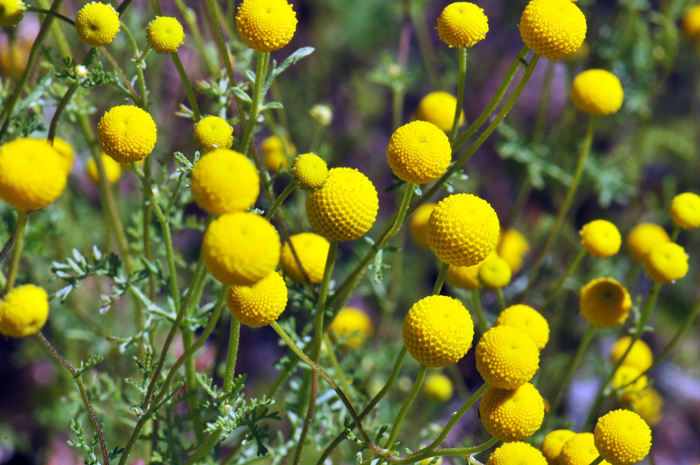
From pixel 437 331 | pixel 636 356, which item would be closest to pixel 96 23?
pixel 437 331

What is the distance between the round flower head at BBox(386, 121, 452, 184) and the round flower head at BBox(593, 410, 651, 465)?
2.19ft

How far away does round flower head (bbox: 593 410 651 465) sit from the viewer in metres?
1.27

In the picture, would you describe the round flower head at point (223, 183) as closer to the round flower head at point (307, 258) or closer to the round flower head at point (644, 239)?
the round flower head at point (307, 258)

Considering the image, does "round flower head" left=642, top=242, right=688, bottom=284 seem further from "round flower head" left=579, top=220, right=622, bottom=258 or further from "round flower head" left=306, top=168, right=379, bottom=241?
"round flower head" left=306, top=168, right=379, bottom=241

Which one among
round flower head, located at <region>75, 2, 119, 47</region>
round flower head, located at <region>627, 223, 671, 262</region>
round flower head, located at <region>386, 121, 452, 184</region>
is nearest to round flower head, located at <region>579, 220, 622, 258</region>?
round flower head, located at <region>627, 223, 671, 262</region>

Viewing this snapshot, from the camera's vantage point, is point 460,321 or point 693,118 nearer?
point 460,321

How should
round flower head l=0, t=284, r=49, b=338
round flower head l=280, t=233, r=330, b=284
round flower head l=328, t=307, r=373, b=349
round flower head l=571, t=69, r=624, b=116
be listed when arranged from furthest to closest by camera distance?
round flower head l=328, t=307, r=373, b=349 < round flower head l=571, t=69, r=624, b=116 < round flower head l=280, t=233, r=330, b=284 < round flower head l=0, t=284, r=49, b=338

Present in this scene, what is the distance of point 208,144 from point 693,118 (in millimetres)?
4041

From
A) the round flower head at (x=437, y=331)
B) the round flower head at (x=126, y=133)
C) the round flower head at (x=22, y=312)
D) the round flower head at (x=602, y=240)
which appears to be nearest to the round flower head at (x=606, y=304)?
the round flower head at (x=602, y=240)

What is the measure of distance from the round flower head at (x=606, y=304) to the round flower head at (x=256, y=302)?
0.99 m

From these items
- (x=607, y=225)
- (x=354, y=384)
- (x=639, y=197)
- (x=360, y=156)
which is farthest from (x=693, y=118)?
(x=354, y=384)

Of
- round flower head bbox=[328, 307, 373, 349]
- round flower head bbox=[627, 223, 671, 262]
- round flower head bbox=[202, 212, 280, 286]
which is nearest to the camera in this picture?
round flower head bbox=[202, 212, 280, 286]

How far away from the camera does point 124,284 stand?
5.49 ft

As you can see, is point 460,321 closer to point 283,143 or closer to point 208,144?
point 208,144
